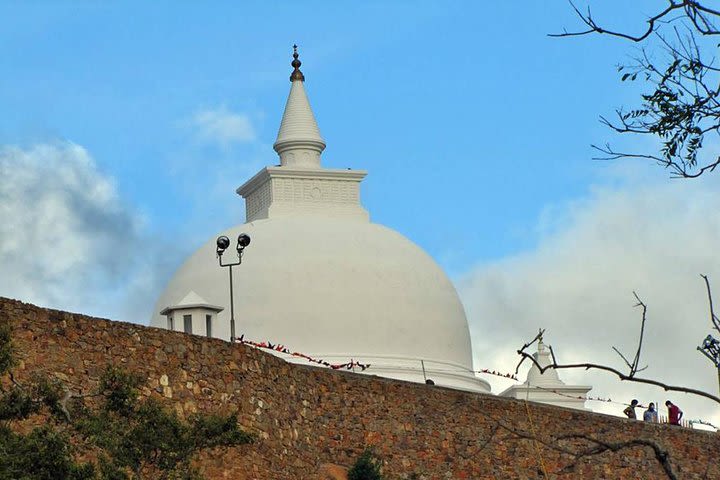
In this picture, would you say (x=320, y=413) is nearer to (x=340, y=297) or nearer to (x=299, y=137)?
(x=340, y=297)

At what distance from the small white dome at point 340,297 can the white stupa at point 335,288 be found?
0.02 m

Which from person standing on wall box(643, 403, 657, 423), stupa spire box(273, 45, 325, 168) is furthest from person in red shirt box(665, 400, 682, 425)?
stupa spire box(273, 45, 325, 168)

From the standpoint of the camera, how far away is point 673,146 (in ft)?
50.4

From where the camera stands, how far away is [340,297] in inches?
1638

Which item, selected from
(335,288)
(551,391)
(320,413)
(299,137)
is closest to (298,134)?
(299,137)

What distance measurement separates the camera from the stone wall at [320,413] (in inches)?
952

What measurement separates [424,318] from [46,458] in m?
24.3

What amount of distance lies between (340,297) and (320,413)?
12.3 metres

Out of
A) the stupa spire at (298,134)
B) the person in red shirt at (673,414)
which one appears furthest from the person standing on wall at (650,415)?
the stupa spire at (298,134)

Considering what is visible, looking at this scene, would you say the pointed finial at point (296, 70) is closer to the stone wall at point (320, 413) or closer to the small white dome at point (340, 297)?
the small white dome at point (340, 297)

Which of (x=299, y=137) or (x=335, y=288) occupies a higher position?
(x=299, y=137)

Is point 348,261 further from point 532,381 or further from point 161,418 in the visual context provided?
point 161,418

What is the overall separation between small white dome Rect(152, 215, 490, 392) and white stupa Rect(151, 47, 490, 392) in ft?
0.07

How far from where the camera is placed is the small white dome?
40.8 m
